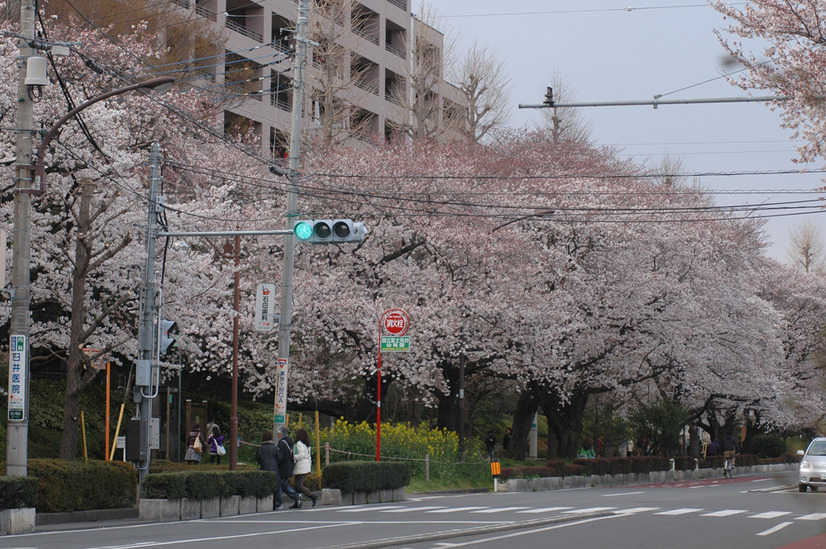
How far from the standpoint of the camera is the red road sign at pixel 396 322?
23828mm

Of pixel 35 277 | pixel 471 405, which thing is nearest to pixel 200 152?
pixel 35 277

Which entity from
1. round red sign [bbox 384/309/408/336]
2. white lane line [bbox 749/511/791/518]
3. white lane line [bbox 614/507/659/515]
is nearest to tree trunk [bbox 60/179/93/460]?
round red sign [bbox 384/309/408/336]

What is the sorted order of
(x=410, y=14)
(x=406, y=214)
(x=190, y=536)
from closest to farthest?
(x=190, y=536), (x=406, y=214), (x=410, y=14)

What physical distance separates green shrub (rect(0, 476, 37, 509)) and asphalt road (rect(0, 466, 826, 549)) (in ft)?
1.85

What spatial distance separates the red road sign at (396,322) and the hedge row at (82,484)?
694 centimetres

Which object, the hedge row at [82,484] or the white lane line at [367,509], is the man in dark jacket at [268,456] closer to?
the white lane line at [367,509]

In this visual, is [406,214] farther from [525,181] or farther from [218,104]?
[218,104]

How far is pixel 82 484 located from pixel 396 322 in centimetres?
846

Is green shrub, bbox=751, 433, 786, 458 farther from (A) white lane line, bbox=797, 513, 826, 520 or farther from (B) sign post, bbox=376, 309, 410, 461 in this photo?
(A) white lane line, bbox=797, 513, 826, 520

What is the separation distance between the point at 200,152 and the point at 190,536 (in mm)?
24561

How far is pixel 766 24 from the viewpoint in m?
14.5

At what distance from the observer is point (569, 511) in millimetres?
18969

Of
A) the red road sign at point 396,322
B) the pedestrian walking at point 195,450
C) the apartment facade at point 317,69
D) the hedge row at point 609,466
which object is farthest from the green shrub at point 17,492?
the apartment facade at point 317,69

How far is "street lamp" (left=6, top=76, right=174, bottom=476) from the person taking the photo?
16.2 metres
